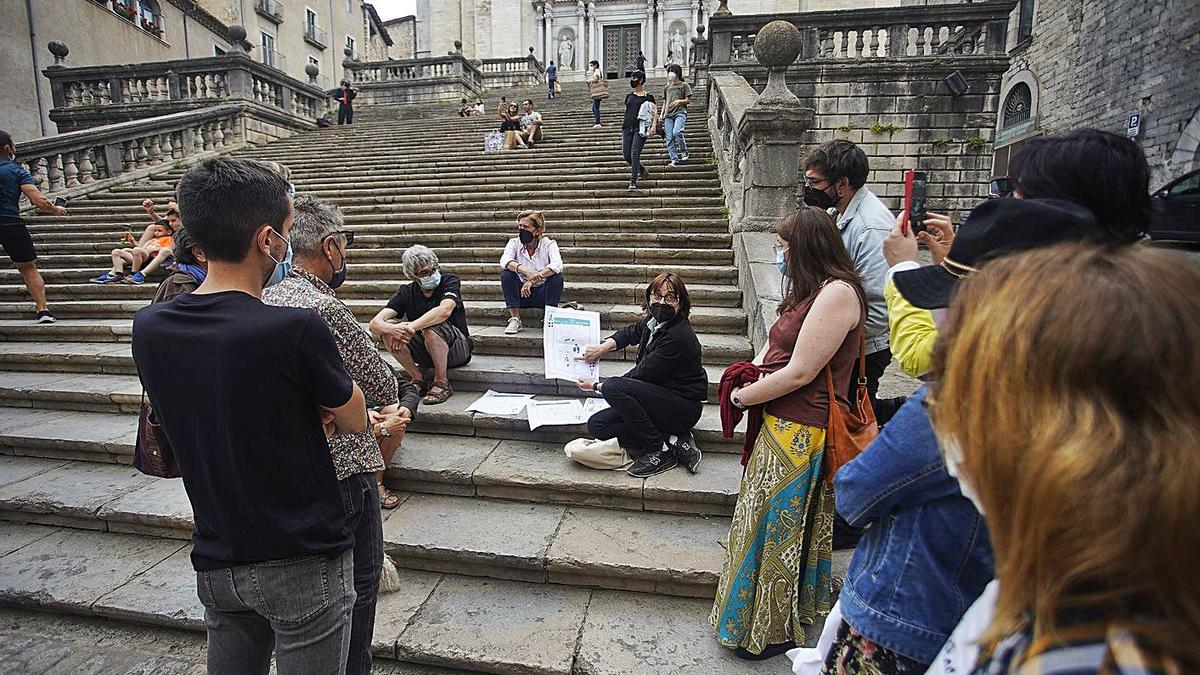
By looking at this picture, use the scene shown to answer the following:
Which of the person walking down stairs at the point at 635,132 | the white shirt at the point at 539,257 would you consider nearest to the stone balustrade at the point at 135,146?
the person walking down stairs at the point at 635,132

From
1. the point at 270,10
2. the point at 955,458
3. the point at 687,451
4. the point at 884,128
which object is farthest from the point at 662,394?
the point at 270,10

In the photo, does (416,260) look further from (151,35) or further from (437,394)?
(151,35)

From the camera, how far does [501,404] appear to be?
14.4ft

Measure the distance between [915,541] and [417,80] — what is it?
23382 millimetres

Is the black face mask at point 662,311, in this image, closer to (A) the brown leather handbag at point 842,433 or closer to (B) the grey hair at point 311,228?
(A) the brown leather handbag at point 842,433

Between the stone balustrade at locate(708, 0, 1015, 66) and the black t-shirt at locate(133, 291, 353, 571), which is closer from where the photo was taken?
the black t-shirt at locate(133, 291, 353, 571)

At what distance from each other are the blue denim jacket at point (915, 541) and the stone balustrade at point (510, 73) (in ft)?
84.6

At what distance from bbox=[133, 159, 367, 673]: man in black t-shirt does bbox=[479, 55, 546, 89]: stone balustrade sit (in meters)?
25.1

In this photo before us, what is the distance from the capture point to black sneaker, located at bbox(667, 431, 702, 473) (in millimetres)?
3580

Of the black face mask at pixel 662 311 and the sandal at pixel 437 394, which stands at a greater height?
the black face mask at pixel 662 311

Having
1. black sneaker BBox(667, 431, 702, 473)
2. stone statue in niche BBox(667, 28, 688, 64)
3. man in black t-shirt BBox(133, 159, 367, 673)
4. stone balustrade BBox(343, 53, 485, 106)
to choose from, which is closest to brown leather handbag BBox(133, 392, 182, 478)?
man in black t-shirt BBox(133, 159, 367, 673)

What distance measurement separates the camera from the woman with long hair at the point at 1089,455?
62 centimetres

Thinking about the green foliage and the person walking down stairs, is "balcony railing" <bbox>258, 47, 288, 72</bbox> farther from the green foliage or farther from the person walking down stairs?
the green foliage

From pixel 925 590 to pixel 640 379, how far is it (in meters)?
2.43
